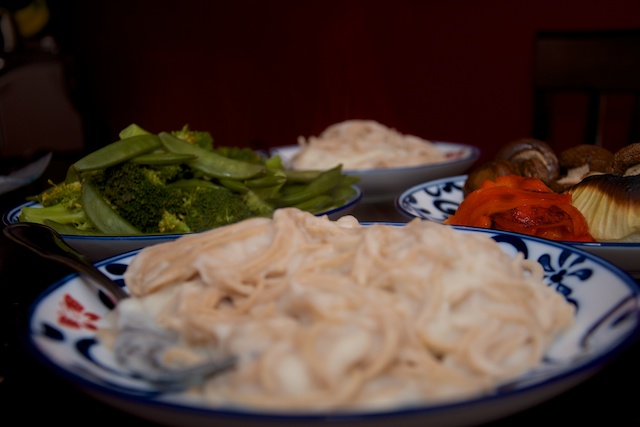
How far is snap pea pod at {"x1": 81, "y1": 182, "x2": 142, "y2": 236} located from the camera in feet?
6.50

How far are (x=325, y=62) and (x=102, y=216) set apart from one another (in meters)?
5.72

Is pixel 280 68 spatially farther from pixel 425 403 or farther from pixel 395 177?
pixel 425 403

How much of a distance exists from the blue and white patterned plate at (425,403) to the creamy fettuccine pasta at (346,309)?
52mm

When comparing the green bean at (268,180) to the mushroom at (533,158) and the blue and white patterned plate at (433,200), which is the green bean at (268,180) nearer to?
the blue and white patterned plate at (433,200)

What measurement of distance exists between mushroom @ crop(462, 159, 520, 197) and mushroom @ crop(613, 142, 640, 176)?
348mm

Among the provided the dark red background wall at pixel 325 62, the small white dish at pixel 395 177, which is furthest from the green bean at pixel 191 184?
the dark red background wall at pixel 325 62

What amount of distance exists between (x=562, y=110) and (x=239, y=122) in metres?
4.25

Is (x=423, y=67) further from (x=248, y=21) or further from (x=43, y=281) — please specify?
(x=43, y=281)

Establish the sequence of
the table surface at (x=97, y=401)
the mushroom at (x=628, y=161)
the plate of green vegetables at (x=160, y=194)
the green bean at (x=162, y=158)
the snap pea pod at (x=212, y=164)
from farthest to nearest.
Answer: the snap pea pod at (x=212, y=164)
the green bean at (x=162, y=158)
the plate of green vegetables at (x=160, y=194)
the mushroom at (x=628, y=161)
the table surface at (x=97, y=401)

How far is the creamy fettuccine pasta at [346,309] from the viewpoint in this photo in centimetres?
Answer: 91

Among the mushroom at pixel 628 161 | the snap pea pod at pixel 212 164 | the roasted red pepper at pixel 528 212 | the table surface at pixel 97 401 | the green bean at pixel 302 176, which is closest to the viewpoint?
the table surface at pixel 97 401

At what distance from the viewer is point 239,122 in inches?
330

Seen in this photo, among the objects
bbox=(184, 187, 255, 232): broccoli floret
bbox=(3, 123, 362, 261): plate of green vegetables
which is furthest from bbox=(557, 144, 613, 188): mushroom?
bbox=(184, 187, 255, 232): broccoli floret

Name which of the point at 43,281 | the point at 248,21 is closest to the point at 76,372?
the point at 43,281
